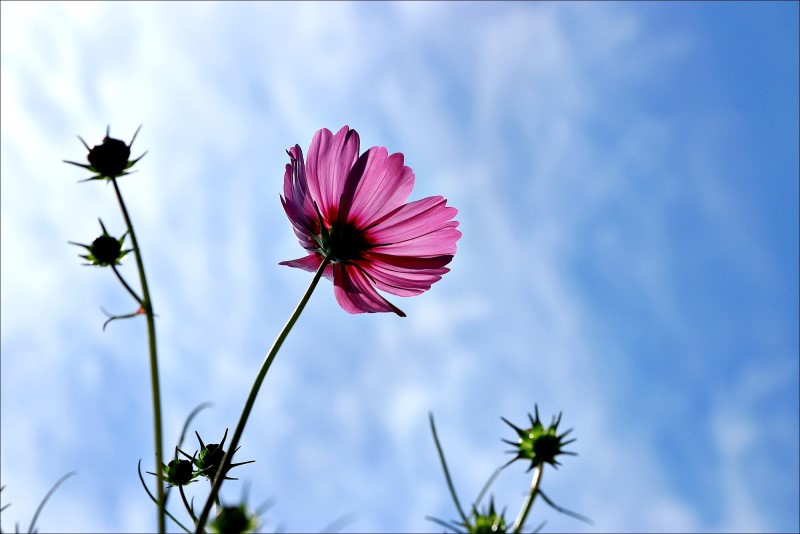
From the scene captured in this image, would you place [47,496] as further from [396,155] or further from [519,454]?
[396,155]

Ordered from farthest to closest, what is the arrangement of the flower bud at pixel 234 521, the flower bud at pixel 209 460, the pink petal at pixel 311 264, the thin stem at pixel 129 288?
the pink petal at pixel 311 264 → the flower bud at pixel 209 460 → the thin stem at pixel 129 288 → the flower bud at pixel 234 521

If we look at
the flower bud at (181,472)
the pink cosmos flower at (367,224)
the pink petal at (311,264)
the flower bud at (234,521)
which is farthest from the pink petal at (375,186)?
the flower bud at (234,521)

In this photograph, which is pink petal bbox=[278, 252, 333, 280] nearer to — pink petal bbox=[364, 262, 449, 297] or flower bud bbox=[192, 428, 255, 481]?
pink petal bbox=[364, 262, 449, 297]

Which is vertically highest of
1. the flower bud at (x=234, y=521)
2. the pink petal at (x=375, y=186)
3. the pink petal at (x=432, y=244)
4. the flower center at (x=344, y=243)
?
the pink petal at (x=375, y=186)

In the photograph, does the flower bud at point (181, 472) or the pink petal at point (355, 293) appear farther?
the pink petal at point (355, 293)

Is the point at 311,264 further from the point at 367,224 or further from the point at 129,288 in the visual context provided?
the point at 129,288

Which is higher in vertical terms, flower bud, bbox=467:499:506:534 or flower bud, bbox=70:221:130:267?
flower bud, bbox=70:221:130:267

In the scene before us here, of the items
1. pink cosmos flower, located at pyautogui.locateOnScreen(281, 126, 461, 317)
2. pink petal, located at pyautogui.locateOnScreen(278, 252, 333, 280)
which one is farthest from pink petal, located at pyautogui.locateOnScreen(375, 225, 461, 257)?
pink petal, located at pyautogui.locateOnScreen(278, 252, 333, 280)

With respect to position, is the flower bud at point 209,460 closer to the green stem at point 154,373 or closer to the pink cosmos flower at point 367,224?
the green stem at point 154,373

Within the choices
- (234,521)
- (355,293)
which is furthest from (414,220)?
(234,521)
